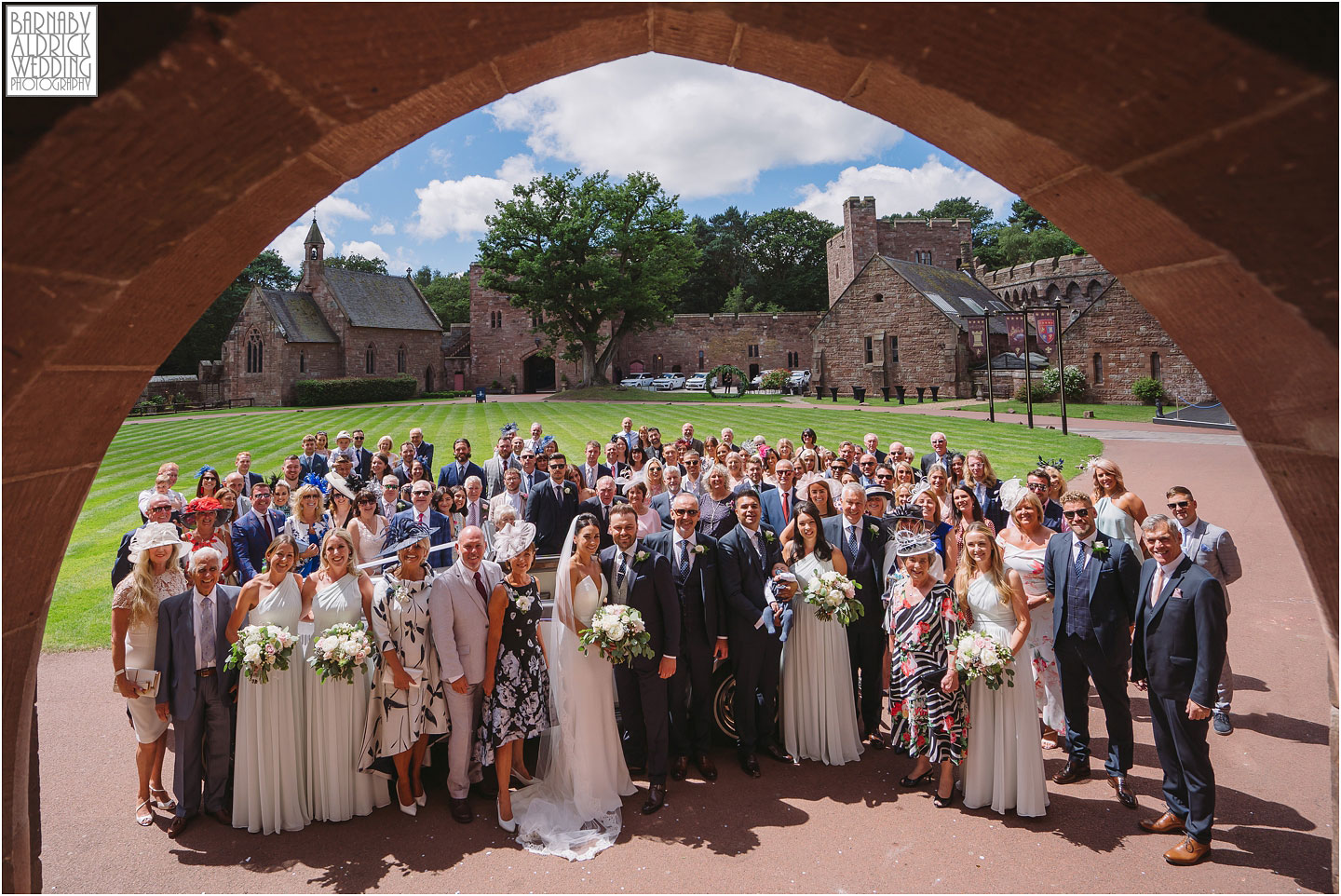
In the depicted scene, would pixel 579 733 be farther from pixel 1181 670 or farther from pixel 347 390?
pixel 347 390

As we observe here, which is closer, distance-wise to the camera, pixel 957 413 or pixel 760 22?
pixel 760 22

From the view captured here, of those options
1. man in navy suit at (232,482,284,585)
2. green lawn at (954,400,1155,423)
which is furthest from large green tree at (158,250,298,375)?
man in navy suit at (232,482,284,585)

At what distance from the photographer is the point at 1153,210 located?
5.98ft

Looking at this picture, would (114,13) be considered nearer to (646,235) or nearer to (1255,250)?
(1255,250)

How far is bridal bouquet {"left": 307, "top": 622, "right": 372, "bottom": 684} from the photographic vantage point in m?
4.55

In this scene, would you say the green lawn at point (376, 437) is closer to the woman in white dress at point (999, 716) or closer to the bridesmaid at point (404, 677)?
the bridesmaid at point (404, 677)

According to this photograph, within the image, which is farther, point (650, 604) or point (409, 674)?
point (650, 604)

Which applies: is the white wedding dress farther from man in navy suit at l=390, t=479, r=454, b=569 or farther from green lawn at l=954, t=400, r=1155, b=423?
green lawn at l=954, t=400, r=1155, b=423

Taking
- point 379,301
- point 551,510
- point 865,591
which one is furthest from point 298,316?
point 865,591

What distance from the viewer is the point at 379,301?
52.8 m

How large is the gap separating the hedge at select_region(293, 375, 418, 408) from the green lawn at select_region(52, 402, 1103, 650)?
363 inches

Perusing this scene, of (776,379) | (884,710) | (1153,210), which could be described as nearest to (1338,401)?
(1153,210)

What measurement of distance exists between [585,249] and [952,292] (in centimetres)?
2242

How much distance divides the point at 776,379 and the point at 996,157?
42.0 metres
